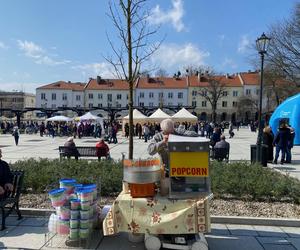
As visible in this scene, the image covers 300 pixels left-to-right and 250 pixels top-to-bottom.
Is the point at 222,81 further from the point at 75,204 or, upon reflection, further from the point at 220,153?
the point at 75,204

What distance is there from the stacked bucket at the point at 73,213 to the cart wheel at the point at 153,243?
2.86 feet

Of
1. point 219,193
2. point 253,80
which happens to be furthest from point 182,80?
point 219,193

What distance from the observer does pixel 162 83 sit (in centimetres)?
9431

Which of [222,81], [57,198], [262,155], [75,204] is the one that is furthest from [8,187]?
[222,81]

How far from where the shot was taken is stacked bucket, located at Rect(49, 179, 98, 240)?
4.89 metres

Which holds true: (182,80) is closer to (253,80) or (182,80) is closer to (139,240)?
(253,80)

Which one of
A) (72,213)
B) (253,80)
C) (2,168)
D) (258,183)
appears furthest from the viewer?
(253,80)

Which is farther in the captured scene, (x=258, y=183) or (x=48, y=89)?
(x=48, y=89)

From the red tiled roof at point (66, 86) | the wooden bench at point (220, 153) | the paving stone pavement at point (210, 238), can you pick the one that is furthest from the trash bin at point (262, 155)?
the red tiled roof at point (66, 86)

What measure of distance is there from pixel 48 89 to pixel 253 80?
56.1 metres

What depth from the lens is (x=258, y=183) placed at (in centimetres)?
724

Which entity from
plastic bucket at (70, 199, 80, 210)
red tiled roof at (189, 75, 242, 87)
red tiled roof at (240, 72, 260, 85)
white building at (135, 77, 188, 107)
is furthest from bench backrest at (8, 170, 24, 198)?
red tiled roof at (240, 72, 260, 85)

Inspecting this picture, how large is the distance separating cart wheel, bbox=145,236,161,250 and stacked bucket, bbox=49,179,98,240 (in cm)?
87

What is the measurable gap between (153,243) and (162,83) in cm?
9059
